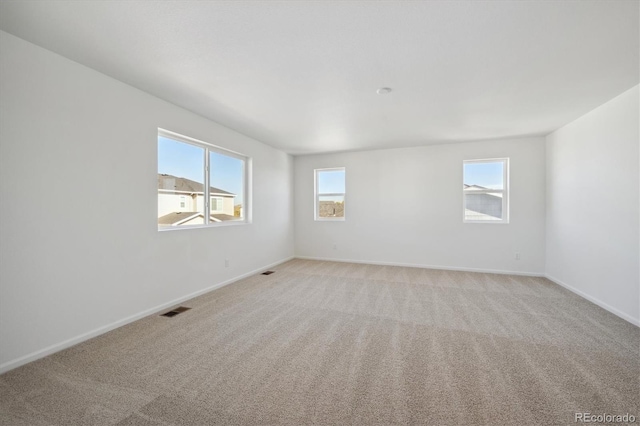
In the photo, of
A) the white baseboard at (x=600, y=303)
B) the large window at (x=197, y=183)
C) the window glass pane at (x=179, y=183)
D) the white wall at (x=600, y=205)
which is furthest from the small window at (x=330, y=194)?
the white baseboard at (x=600, y=303)

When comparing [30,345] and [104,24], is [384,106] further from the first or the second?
[30,345]

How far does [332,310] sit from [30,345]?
8.77 ft

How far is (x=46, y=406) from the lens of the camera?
5.17 ft

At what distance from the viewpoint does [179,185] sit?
11.5 ft

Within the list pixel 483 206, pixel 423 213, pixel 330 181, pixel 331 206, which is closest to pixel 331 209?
pixel 331 206

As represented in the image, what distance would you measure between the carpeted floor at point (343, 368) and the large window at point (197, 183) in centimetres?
124

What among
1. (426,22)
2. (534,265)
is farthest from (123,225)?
(534,265)

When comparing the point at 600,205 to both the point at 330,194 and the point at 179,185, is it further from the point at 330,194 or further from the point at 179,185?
the point at 179,185

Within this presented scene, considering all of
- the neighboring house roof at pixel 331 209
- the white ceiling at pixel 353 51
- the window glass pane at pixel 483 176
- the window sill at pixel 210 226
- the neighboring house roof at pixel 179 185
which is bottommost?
the window sill at pixel 210 226

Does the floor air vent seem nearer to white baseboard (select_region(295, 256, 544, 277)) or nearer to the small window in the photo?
white baseboard (select_region(295, 256, 544, 277))

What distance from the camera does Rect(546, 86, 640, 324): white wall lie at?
2.76 meters

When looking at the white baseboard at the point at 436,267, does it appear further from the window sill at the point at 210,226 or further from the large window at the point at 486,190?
the window sill at the point at 210,226

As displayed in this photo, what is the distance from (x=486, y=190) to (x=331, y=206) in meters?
3.21

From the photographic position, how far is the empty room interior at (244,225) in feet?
5.45
